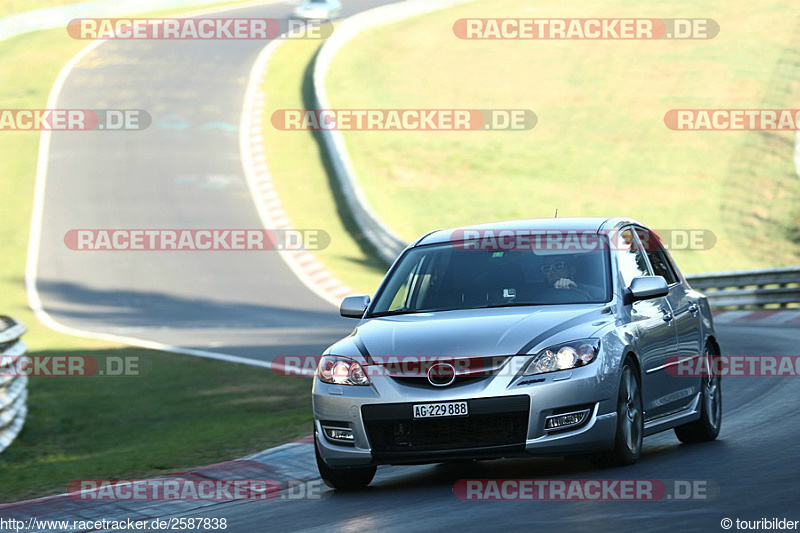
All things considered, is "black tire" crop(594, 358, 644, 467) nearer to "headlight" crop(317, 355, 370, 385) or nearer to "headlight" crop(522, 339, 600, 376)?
"headlight" crop(522, 339, 600, 376)

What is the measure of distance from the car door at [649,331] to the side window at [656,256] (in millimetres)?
215

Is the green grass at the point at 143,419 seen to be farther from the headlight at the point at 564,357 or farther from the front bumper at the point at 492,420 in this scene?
the headlight at the point at 564,357

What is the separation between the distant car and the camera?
5928cm

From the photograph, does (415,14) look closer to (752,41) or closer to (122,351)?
(752,41)

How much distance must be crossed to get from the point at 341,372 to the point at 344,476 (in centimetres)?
77

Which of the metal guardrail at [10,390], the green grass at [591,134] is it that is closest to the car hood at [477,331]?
the metal guardrail at [10,390]

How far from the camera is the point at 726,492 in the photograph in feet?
24.8

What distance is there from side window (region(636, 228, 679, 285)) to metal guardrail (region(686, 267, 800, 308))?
1500 cm

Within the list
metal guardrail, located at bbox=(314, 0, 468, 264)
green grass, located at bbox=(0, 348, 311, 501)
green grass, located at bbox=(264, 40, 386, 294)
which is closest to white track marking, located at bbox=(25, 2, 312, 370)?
Answer: green grass, located at bbox=(0, 348, 311, 501)

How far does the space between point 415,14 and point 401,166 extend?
Result: 20.6 meters

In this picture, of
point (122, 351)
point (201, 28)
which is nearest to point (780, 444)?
point (122, 351)

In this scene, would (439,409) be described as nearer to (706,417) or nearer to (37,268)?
(706,417)

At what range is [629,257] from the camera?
9875 millimetres

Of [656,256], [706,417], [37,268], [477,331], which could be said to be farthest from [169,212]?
A: [477,331]
